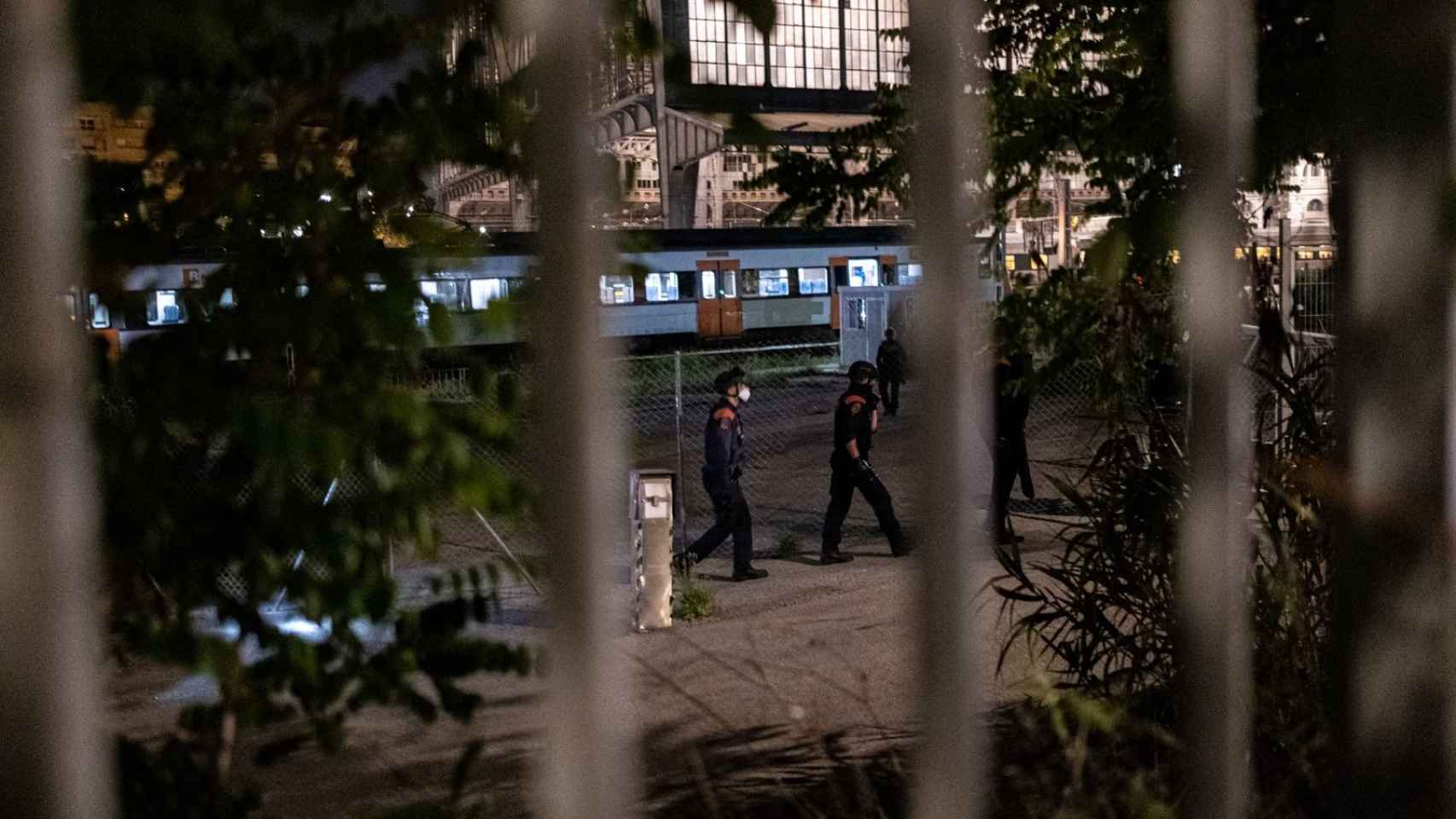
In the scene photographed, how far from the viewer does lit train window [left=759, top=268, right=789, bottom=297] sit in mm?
34875

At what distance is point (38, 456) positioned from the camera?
0.92 metres

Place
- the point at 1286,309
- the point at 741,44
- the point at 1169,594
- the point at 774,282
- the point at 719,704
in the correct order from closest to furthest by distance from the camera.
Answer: the point at 741,44, the point at 1169,594, the point at 1286,309, the point at 719,704, the point at 774,282

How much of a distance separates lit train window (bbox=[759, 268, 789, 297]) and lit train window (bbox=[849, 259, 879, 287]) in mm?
1486

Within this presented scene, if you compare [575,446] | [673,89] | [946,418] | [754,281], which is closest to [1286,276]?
[673,89]

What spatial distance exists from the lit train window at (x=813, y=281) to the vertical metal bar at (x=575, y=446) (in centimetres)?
3433

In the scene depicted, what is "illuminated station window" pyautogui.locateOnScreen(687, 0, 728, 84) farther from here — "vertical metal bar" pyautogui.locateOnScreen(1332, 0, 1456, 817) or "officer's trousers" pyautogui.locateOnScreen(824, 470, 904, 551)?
"officer's trousers" pyautogui.locateOnScreen(824, 470, 904, 551)

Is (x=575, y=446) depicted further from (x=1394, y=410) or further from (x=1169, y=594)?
(x=1169, y=594)

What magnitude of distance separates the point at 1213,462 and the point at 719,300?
32551 mm

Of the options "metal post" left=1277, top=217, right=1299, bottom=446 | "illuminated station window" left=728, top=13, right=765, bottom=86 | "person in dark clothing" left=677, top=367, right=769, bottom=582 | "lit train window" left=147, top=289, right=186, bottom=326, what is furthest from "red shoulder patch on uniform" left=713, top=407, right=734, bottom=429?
"illuminated station window" left=728, top=13, right=765, bottom=86

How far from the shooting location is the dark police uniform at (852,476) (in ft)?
38.4

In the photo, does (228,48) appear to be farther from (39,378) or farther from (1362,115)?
(1362,115)

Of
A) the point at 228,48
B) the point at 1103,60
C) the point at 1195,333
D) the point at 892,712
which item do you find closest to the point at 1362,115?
the point at 1195,333

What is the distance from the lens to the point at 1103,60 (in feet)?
18.5

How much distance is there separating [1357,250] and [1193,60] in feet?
0.70
